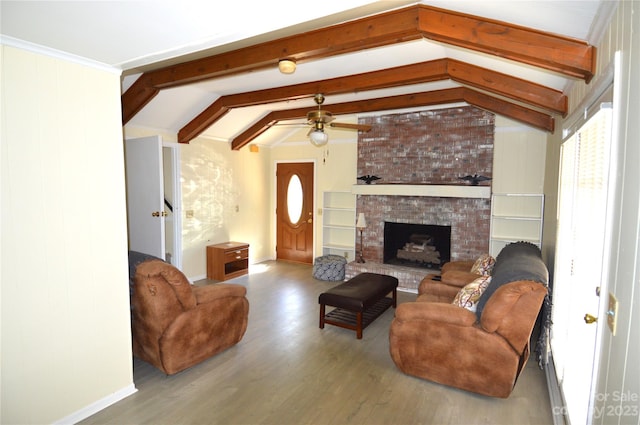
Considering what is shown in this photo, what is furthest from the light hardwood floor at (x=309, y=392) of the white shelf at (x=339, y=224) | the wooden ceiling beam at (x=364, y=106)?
the wooden ceiling beam at (x=364, y=106)

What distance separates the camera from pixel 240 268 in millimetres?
6395

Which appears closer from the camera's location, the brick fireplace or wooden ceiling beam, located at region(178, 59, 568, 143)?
wooden ceiling beam, located at region(178, 59, 568, 143)

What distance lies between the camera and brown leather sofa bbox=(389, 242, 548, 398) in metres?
2.51

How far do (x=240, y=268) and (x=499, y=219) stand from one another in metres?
4.42

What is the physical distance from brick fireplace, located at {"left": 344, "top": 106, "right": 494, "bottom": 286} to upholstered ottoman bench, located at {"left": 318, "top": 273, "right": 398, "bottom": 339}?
4.67ft

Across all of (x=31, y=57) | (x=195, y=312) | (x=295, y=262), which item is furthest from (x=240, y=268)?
(x=31, y=57)

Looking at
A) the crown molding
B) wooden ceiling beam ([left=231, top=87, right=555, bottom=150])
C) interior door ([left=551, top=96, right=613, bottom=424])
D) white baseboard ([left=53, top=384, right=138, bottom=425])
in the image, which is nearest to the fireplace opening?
wooden ceiling beam ([left=231, top=87, right=555, bottom=150])

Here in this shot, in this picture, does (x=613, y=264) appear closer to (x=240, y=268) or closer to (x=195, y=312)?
(x=195, y=312)

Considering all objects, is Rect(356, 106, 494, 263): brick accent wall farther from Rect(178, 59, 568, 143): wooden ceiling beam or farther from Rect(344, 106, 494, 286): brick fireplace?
Rect(178, 59, 568, 143): wooden ceiling beam

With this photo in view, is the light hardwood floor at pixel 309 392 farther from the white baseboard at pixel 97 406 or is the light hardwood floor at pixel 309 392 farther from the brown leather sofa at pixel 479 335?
the brown leather sofa at pixel 479 335

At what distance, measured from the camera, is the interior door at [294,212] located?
283 inches

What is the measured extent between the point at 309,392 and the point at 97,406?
1.55 meters

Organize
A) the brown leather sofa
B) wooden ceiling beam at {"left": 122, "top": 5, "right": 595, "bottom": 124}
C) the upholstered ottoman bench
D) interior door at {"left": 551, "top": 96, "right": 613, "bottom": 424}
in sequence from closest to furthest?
interior door at {"left": 551, "top": 96, "right": 613, "bottom": 424} → wooden ceiling beam at {"left": 122, "top": 5, "right": 595, "bottom": 124} → the brown leather sofa → the upholstered ottoman bench

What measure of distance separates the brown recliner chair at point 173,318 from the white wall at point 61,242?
172 mm
